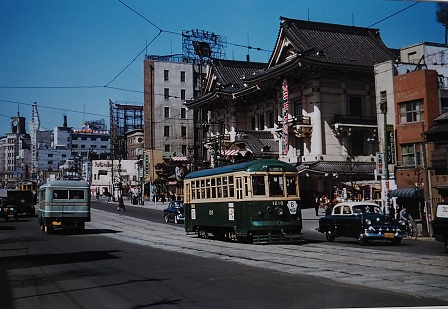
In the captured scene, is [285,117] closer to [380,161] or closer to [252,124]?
[252,124]

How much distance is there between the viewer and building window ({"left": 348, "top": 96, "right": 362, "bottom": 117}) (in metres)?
37.7

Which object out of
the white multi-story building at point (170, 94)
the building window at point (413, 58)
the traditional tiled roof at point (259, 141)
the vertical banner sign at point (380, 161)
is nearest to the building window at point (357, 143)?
the traditional tiled roof at point (259, 141)

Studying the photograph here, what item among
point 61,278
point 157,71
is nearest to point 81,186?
point 157,71

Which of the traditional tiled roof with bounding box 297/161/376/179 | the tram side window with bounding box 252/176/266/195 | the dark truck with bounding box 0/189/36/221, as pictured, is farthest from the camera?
the dark truck with bounding box 0/189/36/221

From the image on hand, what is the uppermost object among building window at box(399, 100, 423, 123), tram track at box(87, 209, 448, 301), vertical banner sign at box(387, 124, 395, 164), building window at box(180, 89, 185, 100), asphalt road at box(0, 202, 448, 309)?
building window at box(180, 89, 185, 100)

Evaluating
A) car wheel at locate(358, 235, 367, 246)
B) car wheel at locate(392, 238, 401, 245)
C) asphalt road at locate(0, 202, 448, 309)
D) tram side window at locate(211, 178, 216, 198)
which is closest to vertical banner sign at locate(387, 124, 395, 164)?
car wheel at locate(392, 238, 401, 245)

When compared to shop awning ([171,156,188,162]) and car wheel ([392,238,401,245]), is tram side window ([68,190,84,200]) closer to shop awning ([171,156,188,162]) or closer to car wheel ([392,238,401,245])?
car wheel ([392,238,401,245])

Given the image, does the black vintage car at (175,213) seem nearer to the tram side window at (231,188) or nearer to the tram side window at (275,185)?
the tram side window at (231,188)

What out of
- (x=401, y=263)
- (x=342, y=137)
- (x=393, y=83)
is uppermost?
(x=393, y=83)

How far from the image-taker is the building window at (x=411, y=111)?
28469mm

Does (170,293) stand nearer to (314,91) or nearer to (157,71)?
(157,71)

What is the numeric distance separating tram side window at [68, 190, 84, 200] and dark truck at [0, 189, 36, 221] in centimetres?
1164

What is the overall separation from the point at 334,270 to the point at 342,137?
84.3 ft

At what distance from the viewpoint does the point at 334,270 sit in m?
11.7
